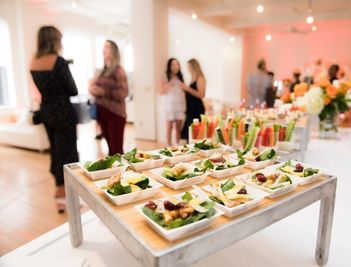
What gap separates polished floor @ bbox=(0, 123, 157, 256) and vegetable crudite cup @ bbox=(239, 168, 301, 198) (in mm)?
1444

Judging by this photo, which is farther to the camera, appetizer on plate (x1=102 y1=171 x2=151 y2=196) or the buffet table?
appetizer on plate (x1=102 y1=171 x2=151 y2=196)

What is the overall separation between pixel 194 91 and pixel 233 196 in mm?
2646

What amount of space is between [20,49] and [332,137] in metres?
5.19

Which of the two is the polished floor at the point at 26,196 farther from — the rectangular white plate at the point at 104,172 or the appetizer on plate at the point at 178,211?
the appetizer on plate at the point at 178,211

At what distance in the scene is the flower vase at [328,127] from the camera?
2.69m

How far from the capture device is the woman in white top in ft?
11.3

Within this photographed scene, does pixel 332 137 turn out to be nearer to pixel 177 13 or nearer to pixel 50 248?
pixel 50 248

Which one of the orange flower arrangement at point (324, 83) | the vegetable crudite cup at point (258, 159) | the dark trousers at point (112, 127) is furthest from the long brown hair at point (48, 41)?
the orange flower arrangement at point (324, 83)

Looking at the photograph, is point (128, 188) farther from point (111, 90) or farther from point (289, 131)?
point (111, 90)

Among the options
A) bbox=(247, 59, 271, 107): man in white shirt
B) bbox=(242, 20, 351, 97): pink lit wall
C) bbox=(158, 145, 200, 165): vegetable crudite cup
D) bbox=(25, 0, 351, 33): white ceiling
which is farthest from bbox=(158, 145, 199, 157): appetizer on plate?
bbox=(242, 20, 351, 97): pink lit wall

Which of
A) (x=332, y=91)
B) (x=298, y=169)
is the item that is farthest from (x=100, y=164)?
(x=332, y=91)

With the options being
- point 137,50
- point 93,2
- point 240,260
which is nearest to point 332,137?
point 240,260

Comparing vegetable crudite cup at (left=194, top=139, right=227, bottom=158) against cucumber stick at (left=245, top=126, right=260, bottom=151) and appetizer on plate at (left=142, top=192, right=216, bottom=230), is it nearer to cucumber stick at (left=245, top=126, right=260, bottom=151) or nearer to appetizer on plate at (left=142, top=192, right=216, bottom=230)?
cucumber stick at (left=245, top=126, right=260, bottom=151)

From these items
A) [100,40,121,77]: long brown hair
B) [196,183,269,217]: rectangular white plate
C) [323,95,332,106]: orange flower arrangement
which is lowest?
[196,183,269,217]: rectangular white plate
